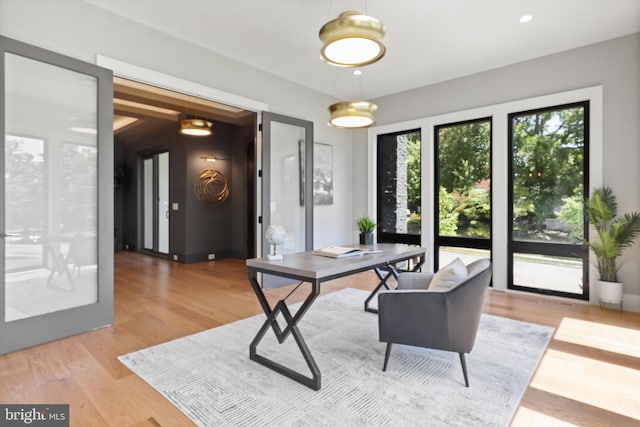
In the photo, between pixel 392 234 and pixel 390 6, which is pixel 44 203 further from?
pixel 392 234

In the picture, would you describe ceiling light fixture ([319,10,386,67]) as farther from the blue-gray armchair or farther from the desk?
the blue-gray armchair

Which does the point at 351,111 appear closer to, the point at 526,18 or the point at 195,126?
the point at 526,18

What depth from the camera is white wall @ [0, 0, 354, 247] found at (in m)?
2.79

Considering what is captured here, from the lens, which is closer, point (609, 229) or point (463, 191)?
point (609, 229)

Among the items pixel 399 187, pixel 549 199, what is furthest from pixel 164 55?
pixel 549 199

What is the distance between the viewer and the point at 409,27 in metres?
3.54

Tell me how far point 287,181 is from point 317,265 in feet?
9.34

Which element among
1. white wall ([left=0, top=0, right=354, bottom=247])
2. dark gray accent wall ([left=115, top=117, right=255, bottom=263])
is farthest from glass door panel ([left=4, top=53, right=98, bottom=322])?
dark gray accent wall ([left=115, top=117, right=255, bottom=263])

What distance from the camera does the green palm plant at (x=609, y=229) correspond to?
141 inches

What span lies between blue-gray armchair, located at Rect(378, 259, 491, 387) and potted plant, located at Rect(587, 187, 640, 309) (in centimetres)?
238

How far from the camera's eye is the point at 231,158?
739 cm

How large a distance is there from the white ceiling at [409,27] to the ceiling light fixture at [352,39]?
1056 mm

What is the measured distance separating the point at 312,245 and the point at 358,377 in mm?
3126

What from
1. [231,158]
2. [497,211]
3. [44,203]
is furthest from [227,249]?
[497,211]
